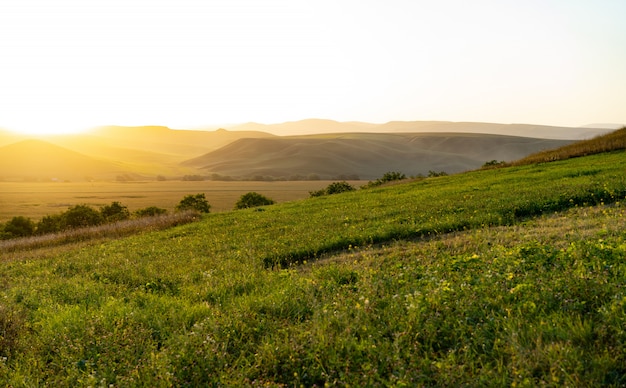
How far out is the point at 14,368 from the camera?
7355mm

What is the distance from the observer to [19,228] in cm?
4838

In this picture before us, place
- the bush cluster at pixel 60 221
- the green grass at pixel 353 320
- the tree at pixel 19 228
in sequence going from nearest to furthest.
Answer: the green grass at pixel 353 320 → the bush cluster at pixel 60 221 → the tree at pixel 19 228

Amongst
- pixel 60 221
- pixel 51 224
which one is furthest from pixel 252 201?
pixel 51 224

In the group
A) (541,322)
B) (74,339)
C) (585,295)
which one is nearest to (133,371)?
(74,339)

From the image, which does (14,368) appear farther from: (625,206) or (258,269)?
(625,206)

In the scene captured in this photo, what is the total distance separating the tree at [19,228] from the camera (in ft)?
157

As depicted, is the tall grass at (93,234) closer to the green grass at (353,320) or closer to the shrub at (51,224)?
the green grass at (353,320)

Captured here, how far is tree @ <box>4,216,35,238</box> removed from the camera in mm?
47781

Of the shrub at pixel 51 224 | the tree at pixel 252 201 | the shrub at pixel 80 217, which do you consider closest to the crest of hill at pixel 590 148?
the tree at pixel 252 201

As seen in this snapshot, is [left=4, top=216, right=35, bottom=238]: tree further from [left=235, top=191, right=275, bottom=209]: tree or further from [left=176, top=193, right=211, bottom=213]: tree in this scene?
[left=235, top=191, right=275, bottom=209]: tree

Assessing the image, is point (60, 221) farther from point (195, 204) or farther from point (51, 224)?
point (195, 204)

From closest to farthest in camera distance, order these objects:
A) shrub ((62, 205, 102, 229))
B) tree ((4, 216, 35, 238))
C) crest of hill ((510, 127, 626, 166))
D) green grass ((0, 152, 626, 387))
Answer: green grass ((0, 152, 626, 387)) < crest of hill ((510, 127, 626, 166)) < tree ((4, 216, 35, 238)) < shrub ((62, 205, 102, 229))

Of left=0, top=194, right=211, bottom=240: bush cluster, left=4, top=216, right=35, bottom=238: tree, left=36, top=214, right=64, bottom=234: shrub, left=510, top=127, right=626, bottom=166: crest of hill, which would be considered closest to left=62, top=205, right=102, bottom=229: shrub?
left=0, top=194, right=211, bottom=240: bush cluster

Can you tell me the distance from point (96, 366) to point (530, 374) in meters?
6.41
